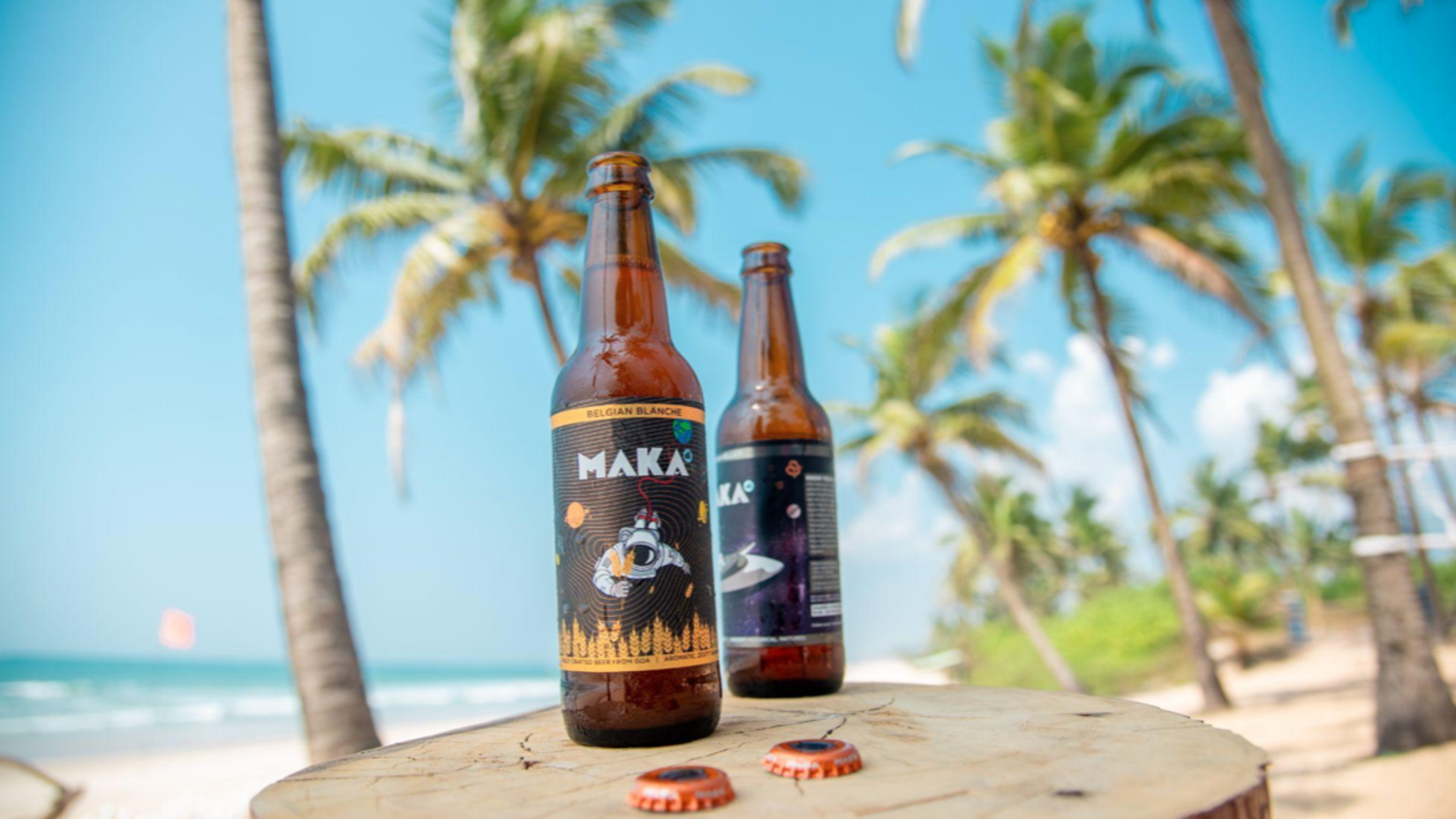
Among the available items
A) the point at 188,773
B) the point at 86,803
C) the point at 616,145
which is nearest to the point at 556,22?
the point at 616,145

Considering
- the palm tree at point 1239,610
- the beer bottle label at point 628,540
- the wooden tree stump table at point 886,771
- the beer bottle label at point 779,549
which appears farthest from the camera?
the palm tree at point 1239,610

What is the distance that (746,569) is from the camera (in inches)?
83.3

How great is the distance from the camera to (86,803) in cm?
1223

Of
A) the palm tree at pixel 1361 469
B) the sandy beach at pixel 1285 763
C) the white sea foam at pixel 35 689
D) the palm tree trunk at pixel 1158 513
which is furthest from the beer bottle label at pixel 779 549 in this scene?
the white sea foam at pixel 35 689

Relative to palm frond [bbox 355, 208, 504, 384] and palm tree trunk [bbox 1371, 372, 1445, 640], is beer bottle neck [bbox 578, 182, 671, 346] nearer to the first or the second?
palm frond [bbox 355, 208, 504, 384]

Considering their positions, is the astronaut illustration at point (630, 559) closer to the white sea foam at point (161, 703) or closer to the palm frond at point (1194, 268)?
the palm frond at point (1194, 268)

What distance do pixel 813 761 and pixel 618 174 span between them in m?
1.04

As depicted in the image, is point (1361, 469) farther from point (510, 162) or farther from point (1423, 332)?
point (1423, 332)

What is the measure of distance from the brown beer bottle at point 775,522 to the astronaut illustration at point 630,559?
62 cm

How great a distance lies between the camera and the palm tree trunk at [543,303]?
9133mm

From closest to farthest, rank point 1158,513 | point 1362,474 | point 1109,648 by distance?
point 1362,474 → point 1158,513 → point 1109,648

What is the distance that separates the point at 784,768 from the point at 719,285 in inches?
332

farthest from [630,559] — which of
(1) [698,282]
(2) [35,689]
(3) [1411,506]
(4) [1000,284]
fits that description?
(2) [35,689]

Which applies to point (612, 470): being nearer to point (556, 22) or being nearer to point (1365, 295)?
point (556, 22)
